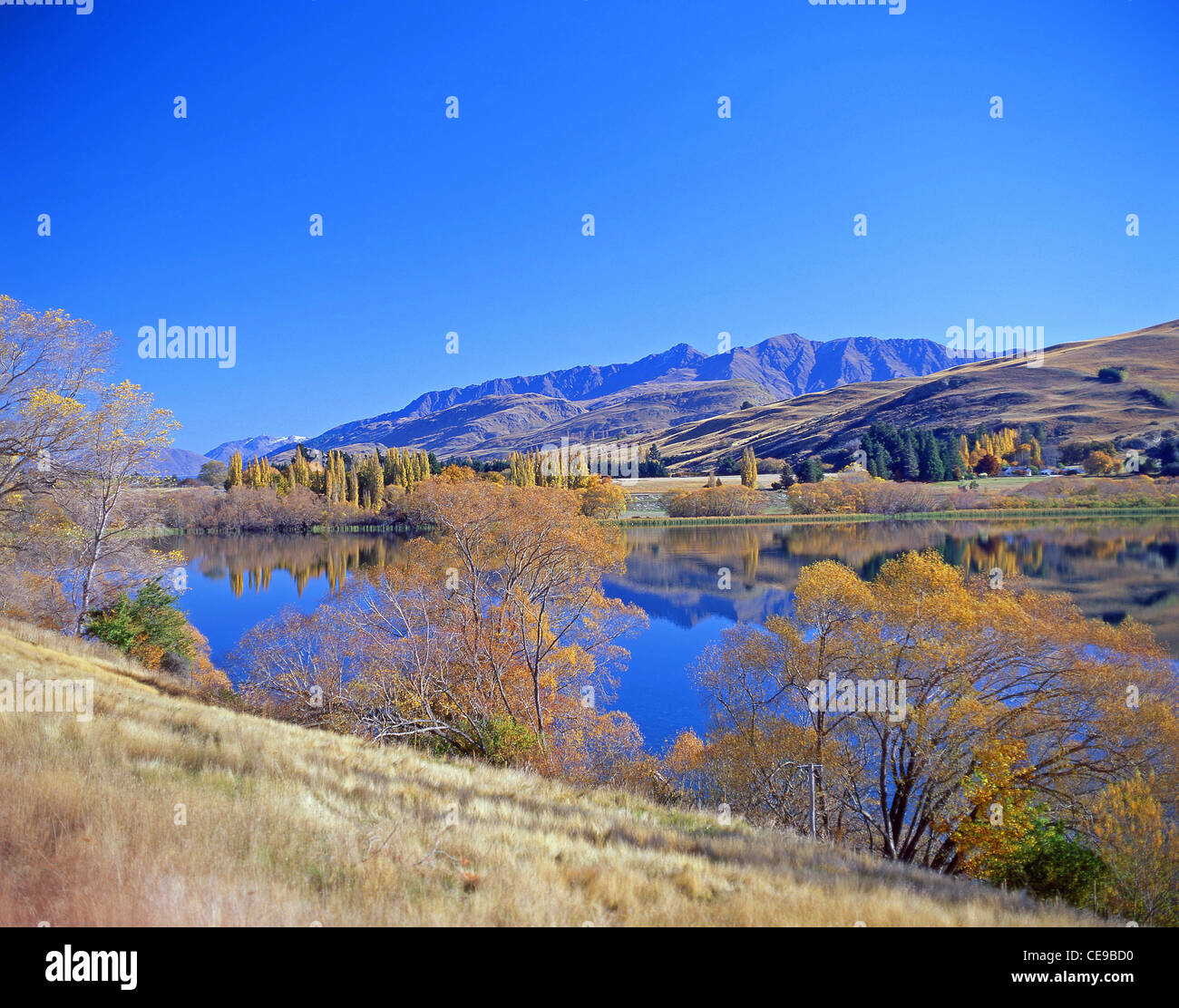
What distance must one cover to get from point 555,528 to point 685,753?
35.9 ft

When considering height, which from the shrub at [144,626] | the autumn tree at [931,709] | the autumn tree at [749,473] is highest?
the autumn tree at [749,473]

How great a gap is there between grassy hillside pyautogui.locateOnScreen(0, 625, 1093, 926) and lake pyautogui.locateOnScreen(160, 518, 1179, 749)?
70.8 feet

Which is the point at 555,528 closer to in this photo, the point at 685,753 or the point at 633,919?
the point at 685,753

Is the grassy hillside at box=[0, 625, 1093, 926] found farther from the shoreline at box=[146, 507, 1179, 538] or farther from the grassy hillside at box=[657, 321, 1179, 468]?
the grassy hillside at box=[657, 321, 1179, 468]

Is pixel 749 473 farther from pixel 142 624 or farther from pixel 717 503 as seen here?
pixel 142 624

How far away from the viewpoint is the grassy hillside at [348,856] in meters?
4.39

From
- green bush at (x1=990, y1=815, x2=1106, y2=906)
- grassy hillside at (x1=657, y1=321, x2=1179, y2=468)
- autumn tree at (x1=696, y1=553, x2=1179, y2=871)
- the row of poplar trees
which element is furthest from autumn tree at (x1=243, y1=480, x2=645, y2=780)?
grassy hillside at (x1=657, y1=321, x2=1179, y2=468)

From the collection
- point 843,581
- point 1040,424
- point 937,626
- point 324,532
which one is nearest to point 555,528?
point 843,581

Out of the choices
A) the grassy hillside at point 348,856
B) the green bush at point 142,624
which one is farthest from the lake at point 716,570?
the grassy hillside at point 348,856

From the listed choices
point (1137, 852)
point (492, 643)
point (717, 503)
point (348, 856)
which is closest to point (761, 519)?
point (717, 503)

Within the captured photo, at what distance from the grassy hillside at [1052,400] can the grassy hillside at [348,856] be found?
139936 mm

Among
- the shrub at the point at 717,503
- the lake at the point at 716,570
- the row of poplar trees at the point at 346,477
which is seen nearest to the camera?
the lake at the point at 716,570

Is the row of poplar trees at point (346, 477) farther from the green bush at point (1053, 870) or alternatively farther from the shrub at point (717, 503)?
the green bush at point (1053, 870)
